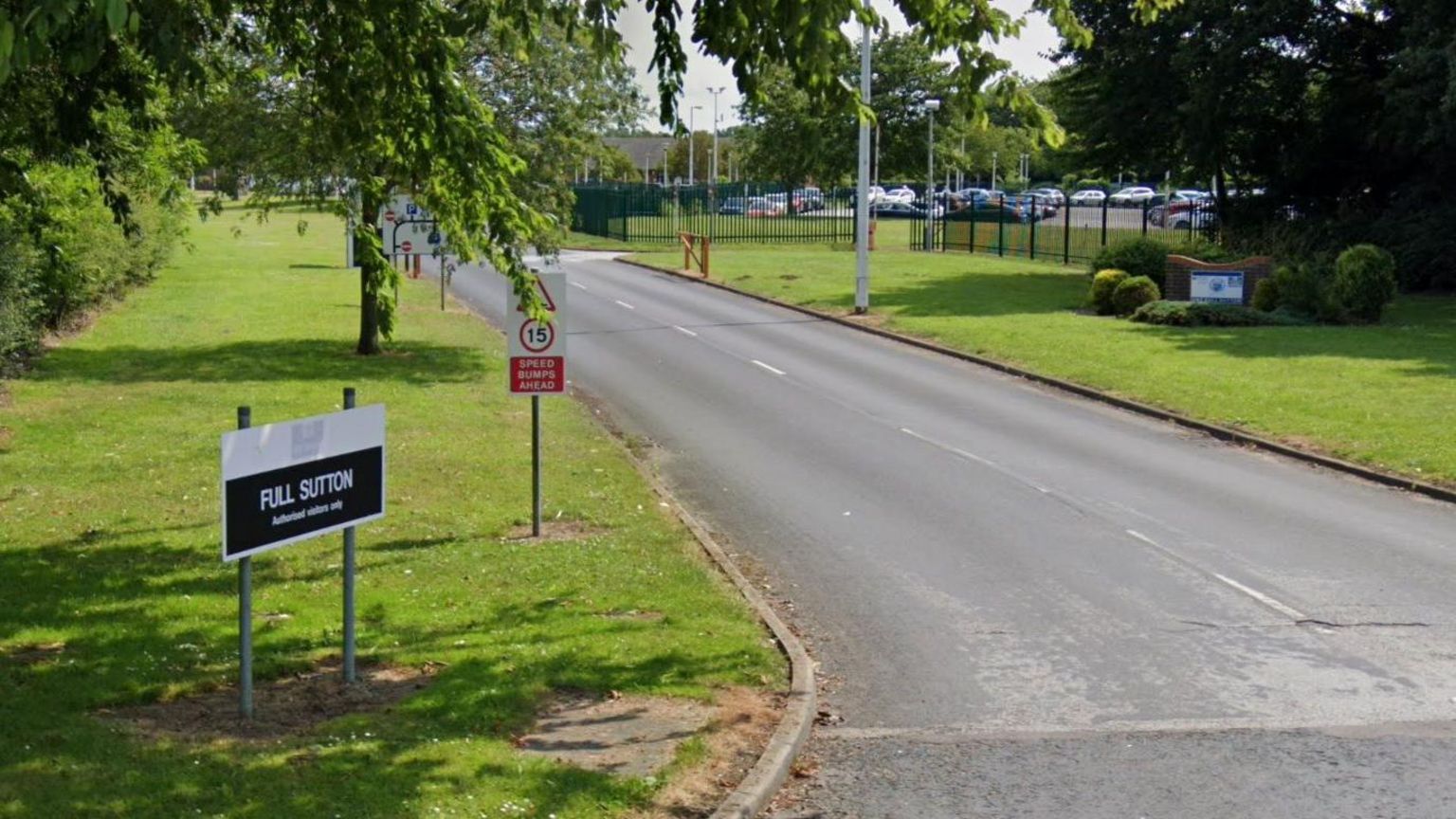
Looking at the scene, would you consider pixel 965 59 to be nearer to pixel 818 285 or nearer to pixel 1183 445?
pixel 1183 445

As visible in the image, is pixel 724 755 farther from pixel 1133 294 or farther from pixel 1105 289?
pixel 1105 289

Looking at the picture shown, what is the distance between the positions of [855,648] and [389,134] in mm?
4915

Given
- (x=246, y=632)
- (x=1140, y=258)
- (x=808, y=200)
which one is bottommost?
(x=246, y=632)

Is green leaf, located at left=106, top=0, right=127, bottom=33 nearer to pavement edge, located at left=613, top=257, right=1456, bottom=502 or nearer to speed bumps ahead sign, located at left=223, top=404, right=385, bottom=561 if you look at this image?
speed bumps ahead sign, located at left=223, top=404, right=385, bottom=561

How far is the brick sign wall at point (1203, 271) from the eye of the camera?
1219 inches

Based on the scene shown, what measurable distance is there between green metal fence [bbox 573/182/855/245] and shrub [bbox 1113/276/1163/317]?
31.9 metres

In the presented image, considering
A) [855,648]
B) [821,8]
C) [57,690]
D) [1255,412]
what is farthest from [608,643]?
[1255,412]

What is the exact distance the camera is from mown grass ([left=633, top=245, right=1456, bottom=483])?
17969 mm

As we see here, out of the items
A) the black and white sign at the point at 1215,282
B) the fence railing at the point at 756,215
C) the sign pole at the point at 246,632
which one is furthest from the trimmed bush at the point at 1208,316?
the fence railing at the point at 756,215

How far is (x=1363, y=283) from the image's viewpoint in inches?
1140

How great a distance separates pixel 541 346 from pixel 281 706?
5.27 metres

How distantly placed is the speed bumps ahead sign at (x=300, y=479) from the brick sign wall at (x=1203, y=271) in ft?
83.6

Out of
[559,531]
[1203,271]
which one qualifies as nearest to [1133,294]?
[1203,271]

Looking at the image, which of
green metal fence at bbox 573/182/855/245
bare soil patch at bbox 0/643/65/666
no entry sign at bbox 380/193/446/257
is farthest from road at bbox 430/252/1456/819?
green metal fence at bbox 573/182/855/245
